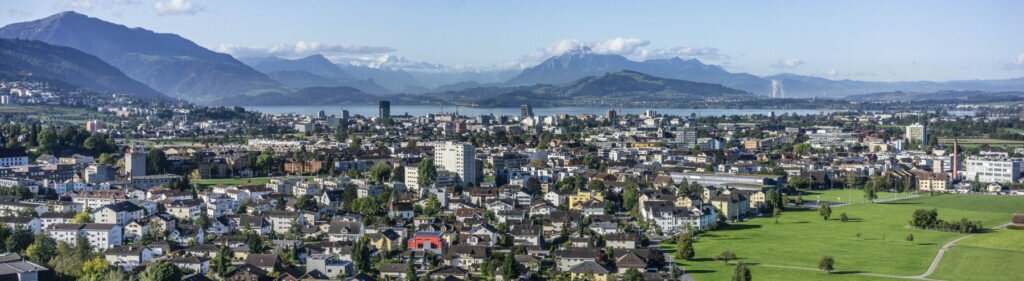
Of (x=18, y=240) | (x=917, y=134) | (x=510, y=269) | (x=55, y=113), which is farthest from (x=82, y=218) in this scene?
(x=55, y=113)

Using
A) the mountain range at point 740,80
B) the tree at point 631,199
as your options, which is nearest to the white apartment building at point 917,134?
the tree at point 631,199

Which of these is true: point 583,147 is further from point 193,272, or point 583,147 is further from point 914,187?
point 193,272

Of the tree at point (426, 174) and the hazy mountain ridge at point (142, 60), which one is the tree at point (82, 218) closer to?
the tree at point (426, 174)

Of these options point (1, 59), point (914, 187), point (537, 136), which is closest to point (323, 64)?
point (1, 59)

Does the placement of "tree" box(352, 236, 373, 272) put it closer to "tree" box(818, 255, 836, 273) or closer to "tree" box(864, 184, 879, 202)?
"tree" box(818, 255, 836, 273)

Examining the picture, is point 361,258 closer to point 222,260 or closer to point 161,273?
point 222,260
